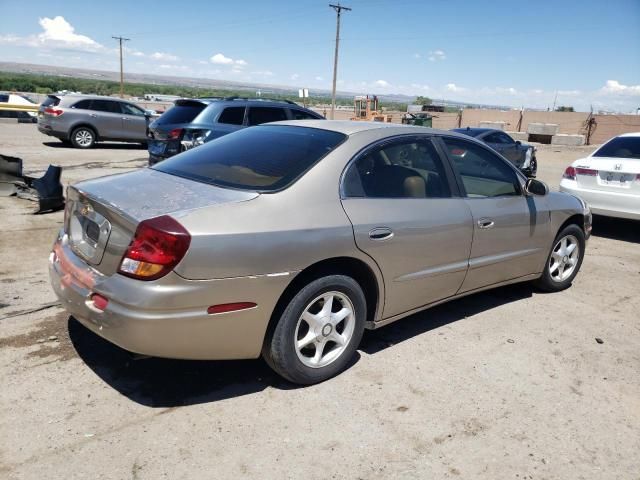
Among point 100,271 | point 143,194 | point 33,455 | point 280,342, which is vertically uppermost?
point 143,194

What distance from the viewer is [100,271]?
284 centimetres

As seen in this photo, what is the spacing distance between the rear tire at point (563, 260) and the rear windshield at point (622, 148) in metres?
3.34

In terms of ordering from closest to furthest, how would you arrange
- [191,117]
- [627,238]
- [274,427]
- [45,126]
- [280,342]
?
[274,427] → [280,342] → [627,238] → [191,117] → [45,126]

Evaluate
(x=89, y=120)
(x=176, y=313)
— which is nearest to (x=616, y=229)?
(x=176, y=313)

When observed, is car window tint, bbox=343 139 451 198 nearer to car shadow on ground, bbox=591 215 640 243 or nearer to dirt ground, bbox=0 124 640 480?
dirt ground, bbox=0 124 640 480

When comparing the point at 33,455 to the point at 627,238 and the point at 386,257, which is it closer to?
the point at 386,257

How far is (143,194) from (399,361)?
2.00 meters

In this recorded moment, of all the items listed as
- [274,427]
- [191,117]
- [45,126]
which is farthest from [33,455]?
[45,126]

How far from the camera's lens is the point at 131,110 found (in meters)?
17.0

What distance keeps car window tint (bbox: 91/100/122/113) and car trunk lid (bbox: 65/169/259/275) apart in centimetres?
1433

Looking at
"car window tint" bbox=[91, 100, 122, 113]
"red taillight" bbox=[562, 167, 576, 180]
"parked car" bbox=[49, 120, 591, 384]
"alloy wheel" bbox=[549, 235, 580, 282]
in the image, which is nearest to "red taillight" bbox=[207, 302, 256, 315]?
"parked car" bbox=[49, 120, 591, 384]

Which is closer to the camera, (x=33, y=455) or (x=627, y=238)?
(x=33, y=455)

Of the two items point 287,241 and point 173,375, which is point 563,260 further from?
point 173,375

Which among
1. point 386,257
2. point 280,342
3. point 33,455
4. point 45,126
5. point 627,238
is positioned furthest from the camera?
point 45,126
